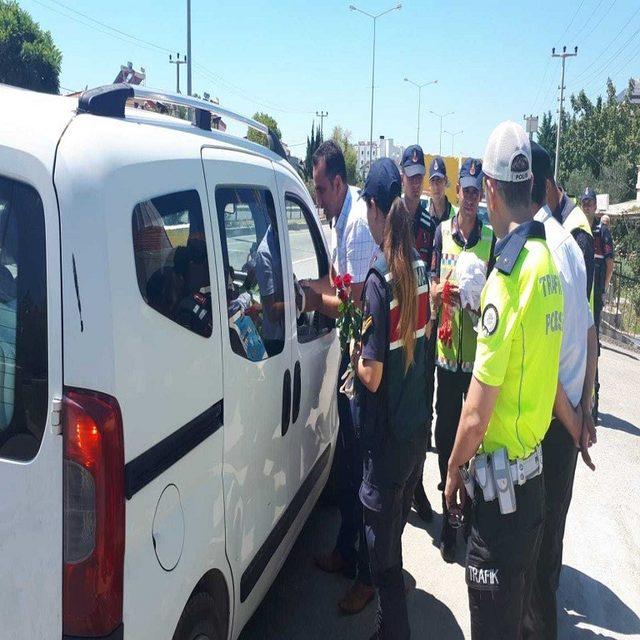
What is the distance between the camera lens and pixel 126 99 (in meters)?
1.93

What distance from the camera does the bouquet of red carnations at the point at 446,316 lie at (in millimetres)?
3943

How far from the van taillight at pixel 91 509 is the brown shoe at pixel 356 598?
6.47ft

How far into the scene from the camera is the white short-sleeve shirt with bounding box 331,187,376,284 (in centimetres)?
351

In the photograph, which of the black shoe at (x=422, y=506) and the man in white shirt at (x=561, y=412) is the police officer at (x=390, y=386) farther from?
the black shoe at (x=422, y=506)

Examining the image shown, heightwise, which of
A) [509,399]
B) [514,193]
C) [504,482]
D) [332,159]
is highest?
[332,159]

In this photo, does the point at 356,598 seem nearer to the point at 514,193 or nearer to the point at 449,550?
the point at 449,550

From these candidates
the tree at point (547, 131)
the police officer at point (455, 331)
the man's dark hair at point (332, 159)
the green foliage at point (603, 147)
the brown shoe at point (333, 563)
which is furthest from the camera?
the tree at point (547, 131)

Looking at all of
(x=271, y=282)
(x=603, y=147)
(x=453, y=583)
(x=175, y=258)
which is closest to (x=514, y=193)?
(x=271, y=282)

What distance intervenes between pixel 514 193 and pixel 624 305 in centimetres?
1138

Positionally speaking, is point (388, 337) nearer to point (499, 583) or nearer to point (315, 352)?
point (315, 352)

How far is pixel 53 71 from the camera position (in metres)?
39.2

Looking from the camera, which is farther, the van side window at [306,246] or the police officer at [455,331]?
the police officer at [455,331]

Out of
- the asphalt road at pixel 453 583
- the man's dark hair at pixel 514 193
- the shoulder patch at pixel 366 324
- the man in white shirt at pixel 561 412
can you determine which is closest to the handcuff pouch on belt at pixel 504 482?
the man in white shirt at pixel 561 412

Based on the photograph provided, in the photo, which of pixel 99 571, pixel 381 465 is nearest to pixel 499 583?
pixel 381 465
